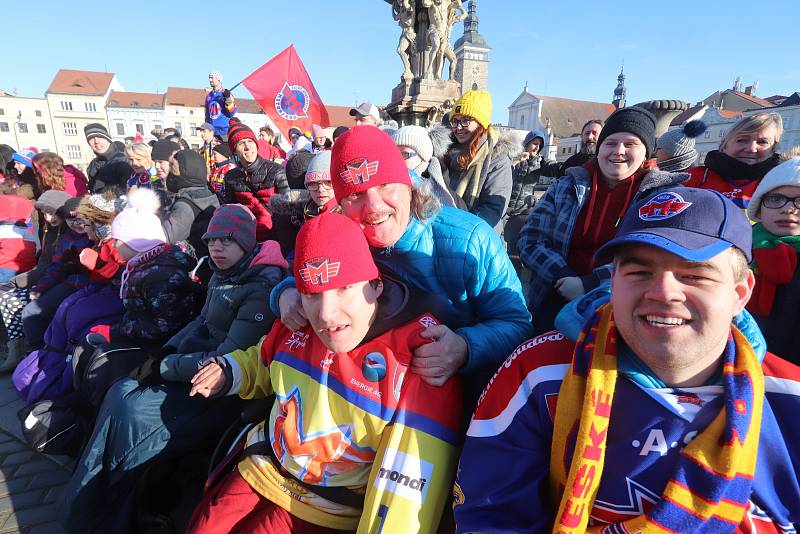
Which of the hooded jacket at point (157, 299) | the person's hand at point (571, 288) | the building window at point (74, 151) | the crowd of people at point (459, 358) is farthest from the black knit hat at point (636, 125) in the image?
the building window at point (74, 151)

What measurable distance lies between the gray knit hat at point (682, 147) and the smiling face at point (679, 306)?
2707 millimetres

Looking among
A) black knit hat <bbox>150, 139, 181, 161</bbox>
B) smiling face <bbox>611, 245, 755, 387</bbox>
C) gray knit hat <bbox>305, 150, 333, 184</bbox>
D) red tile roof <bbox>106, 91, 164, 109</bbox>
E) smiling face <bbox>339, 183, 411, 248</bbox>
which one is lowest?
smiling face <bbox>611, 245, 755, 387</bbox>

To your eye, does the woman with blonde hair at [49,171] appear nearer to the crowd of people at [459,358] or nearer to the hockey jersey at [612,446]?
the crowd of people at [459,358]

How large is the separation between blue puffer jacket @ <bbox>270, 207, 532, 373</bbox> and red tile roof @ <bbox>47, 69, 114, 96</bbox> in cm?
7755

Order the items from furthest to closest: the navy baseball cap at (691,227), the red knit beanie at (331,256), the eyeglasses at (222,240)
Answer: the eyeglasses at (222,240) → the red knit beanie at (331,256) → the navy baseball cap at (691,227)

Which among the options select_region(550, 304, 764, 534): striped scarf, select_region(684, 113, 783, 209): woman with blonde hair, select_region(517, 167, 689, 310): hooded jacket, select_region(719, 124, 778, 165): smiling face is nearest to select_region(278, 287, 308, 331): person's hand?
select_region(550, 304, 764, 534): striped scarf

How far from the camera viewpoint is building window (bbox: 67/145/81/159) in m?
58.1

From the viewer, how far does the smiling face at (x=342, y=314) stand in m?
1.47

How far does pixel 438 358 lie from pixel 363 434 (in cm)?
40

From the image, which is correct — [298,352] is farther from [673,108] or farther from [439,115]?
[439,115]

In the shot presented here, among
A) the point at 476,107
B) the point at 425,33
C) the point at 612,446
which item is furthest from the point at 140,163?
the point at 425,33

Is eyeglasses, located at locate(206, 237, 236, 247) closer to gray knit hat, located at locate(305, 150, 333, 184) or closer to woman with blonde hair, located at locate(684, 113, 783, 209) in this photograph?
gray knit hat, located at locate(305, 150, 333, 184)

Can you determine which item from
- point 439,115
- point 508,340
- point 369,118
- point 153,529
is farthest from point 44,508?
point 439,115

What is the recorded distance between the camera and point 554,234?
2.51 meters
